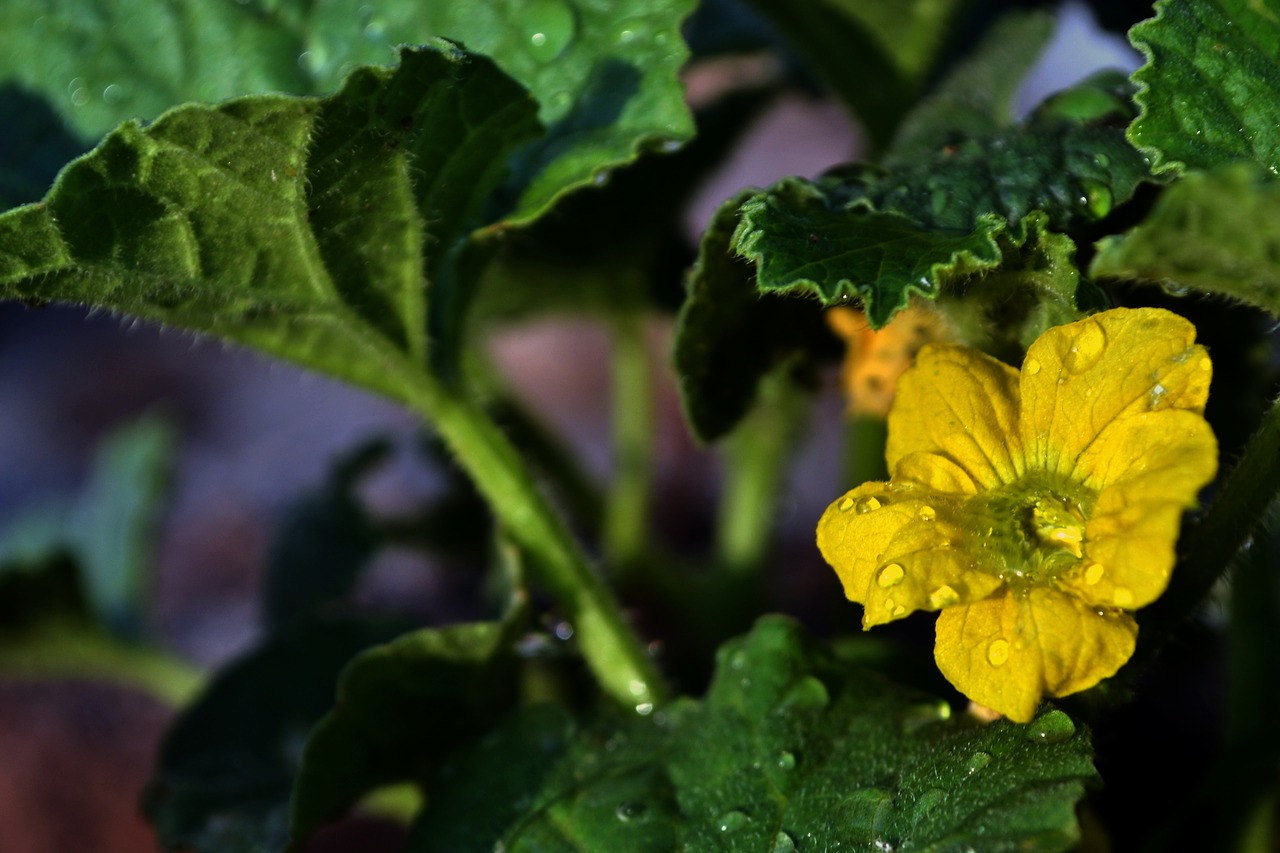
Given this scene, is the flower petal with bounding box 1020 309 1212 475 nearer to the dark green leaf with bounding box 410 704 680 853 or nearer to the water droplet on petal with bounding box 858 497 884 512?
the water droplet on petal with bounding box 858 497 884 512

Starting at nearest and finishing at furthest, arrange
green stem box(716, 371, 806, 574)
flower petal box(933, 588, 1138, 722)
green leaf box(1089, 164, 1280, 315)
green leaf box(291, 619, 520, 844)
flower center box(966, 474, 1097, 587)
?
green leaf box(1089, 164, 1280, 315) → flower petal box(933, 588, 1138, 722) → flower center box(966, 474, 1097, 587) → green leaf box(291, 619, 520, 844) → green stem box(716, 371, 806, 574)

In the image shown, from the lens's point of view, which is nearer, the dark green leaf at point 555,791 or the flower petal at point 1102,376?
the flower petal at point 1102,376

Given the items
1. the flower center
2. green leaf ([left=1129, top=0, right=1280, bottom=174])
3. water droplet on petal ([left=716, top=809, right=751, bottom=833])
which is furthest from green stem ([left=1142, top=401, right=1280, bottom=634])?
water droplet on petal ([left=716, top=809, right=751, bottom=833])

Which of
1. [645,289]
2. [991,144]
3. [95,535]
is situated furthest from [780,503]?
[95,535]

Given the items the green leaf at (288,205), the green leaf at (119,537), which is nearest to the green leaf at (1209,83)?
the green leaf at (288,205)

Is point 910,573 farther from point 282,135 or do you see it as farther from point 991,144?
point 282,135

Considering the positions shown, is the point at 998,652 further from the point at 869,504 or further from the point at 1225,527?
the point at 1225,527

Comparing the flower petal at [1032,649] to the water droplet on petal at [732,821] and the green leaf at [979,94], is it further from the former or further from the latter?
the green leaf at [979,94]
